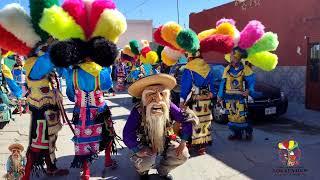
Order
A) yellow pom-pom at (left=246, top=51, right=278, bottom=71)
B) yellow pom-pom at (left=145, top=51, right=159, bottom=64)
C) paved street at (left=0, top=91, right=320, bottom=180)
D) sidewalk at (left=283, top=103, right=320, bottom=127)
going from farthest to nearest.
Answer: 1. yellow pom-pom at (left=145, top=51, right=159, bottom=64)
2. sidewalk at (left=283, top=103, right=320, bottom=127)
3. yellow pom-pom at (left=246, top=51, right=278, bottom=71)
4. paved street at (left=0, top=91, right=320, bottom=180)

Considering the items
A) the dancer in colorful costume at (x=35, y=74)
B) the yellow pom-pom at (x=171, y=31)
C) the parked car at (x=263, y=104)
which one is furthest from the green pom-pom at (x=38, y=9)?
the parked car at (x=263, y=104)

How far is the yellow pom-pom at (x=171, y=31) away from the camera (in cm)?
618

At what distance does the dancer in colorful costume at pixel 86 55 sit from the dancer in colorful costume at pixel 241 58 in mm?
2254

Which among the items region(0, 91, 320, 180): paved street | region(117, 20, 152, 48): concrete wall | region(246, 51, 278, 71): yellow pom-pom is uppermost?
region(117, 20, 152, 48): concrete wall

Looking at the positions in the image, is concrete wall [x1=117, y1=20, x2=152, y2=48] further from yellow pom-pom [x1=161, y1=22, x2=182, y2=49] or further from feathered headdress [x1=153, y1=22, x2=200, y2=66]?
yellow pom-pom [x1=161, y1=22, x2=182, y2=49]

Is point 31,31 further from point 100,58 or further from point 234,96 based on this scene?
point 234,96

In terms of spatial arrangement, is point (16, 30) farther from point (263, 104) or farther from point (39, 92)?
point (263, 104)

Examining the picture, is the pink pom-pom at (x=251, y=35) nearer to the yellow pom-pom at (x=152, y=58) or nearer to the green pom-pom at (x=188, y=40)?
the green pom-pom at (x=188, y=40)

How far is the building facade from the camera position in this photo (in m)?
10.3

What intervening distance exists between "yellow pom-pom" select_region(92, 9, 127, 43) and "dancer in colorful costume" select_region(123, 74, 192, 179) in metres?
0.65

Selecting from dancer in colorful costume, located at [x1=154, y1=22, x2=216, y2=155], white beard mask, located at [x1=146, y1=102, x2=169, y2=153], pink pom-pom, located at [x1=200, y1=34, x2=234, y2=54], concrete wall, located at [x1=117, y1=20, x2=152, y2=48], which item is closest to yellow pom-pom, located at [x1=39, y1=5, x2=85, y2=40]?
white beard mask, located at [x1=146, y1=102, x2=169, y2=153]

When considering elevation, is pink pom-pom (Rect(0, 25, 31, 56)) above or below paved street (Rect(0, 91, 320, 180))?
above

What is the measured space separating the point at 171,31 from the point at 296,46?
633cm

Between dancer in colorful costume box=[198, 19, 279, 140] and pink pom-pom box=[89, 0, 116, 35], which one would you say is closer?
pink pom-pom box=[89, 0, 116, 35]
